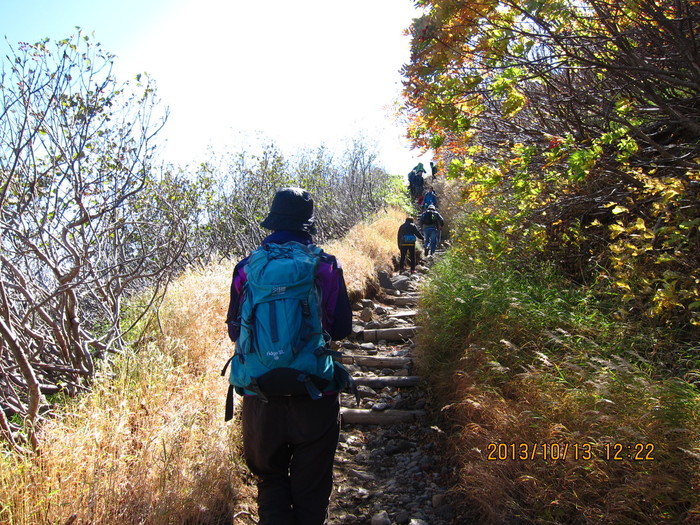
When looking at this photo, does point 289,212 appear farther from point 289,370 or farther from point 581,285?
point 581,285

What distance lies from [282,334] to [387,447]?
2.67 m

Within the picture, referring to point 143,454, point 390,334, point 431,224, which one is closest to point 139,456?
point 143,454

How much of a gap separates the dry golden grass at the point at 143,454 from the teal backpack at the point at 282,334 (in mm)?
959

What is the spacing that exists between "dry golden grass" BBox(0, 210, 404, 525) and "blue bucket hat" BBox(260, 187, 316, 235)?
5.56 ft

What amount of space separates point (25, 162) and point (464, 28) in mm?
3731

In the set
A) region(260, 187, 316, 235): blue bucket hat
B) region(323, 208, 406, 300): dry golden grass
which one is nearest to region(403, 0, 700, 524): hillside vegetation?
region(260, 187, 316, 235): blue bucket hat

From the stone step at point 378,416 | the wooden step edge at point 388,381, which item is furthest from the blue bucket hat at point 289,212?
the wooden step edge at point 388,381

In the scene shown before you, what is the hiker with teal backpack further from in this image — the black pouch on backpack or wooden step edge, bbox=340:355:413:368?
wooden step edge, bbox=340:355:413:368

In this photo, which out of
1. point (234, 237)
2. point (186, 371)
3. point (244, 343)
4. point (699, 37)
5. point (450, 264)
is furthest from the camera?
point (234, 237)

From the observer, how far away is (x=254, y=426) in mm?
2566

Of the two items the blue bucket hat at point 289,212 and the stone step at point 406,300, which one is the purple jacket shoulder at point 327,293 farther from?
the stone step at point 406,300

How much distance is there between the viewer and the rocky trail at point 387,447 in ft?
11.9

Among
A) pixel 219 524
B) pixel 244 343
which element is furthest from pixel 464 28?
pixel 219 524

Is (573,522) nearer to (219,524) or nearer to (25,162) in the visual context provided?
(219,524)
